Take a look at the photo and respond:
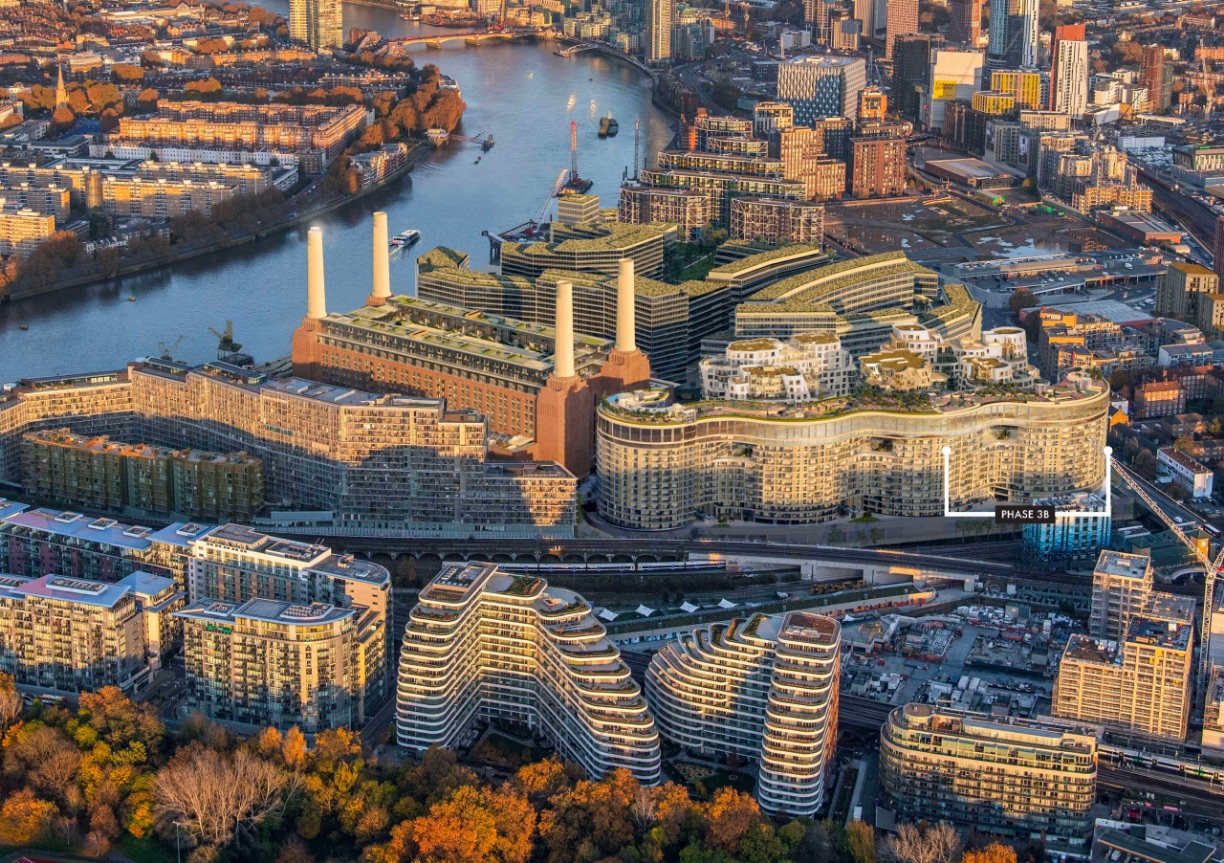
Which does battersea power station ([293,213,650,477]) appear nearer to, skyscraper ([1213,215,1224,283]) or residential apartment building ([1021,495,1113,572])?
residential apartment building ([1021,495,1113,572])

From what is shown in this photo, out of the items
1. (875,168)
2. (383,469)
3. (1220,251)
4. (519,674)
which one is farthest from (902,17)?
(519,674)

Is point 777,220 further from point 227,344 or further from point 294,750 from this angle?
point 294,750

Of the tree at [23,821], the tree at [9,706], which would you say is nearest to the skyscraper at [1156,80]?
the tree at [9,706]

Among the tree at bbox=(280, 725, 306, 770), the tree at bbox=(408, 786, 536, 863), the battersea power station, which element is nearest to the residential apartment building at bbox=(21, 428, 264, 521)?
the battersea power station

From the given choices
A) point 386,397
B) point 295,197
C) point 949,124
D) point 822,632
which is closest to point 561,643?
point 822,632

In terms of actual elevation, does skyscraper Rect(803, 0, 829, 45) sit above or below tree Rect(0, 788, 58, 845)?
above

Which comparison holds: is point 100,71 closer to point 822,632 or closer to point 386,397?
point 386,397
